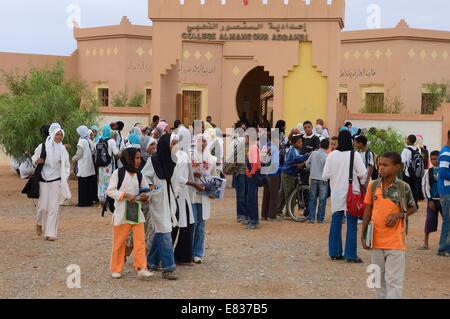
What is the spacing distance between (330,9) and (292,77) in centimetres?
202

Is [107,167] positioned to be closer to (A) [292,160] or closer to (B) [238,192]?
(B) [238,192]

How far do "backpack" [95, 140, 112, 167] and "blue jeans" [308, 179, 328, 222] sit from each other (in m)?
3.82

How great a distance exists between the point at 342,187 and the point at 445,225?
1527 millimetres

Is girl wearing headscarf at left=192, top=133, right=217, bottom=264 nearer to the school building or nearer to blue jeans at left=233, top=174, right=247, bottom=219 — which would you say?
blue jeans at left=233, top=174, right=247, bottom=219

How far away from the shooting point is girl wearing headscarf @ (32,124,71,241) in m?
10.2

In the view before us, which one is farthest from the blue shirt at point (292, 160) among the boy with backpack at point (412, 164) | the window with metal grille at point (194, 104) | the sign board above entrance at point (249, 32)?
the window with metal grille at point (194, 104)

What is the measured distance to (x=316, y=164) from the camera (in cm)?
1229

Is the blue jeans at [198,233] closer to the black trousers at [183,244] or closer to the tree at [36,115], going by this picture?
the black trousers at [183,244]

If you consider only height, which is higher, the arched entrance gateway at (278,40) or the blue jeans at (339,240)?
the arched entrance gateway at (278,40)

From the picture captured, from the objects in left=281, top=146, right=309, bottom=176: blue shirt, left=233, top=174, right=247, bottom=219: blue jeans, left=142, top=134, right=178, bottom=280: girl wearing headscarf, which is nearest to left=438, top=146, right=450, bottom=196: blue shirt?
left=142, top=134, right=178, bottom=280: girl wearing headscarf

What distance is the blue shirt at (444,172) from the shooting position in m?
9.16

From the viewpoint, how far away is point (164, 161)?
7824 millimetres

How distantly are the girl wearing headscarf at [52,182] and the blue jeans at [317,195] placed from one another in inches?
163

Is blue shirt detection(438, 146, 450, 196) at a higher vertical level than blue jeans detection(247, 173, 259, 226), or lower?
higher
